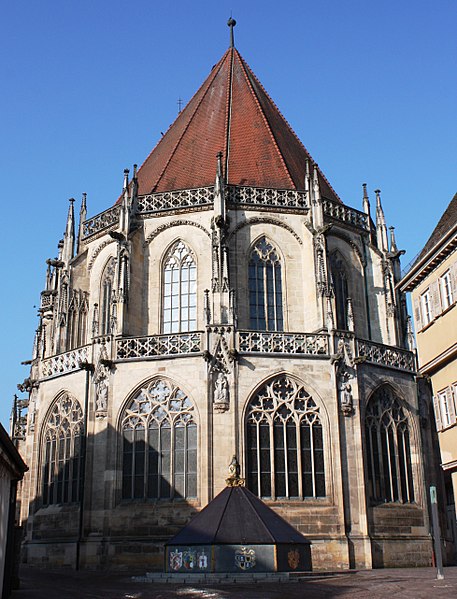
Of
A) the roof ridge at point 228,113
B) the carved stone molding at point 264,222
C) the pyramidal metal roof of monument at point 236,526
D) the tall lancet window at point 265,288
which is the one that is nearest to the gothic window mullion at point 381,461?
the tall lancet window at point 265,288

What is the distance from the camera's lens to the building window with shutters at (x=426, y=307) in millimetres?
21917

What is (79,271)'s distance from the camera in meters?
30.9

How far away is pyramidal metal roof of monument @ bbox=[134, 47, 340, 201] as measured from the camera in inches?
1212

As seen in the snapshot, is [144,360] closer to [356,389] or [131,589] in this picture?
[356,389]

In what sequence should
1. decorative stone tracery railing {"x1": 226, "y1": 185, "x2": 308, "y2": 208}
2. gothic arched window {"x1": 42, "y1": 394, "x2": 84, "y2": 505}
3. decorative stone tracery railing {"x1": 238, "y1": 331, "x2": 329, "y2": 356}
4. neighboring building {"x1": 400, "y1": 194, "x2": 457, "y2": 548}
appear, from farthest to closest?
decorative stone tracery railing {"x1": 226, "y1": 185, "x2": 308, "y2": 208} < gothic arched window {"x1": 42, "y1": 394, "x2": 84, "y2": 505} < decorative stone tracery railing {"x1": 238, "y1": 331, "x2": 329, "y2": 356} < neighboring building {"x1": 400, "y1": 194, "x2": 457, "y2": 548}

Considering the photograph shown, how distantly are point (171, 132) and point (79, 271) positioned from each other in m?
8.29

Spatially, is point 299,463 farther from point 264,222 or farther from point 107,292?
point 107,292

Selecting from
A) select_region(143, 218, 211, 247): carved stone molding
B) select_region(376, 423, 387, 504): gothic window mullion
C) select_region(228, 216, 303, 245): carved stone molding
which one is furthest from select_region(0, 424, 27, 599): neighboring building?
select_region(228, 216, 303, 245): carved stone molding

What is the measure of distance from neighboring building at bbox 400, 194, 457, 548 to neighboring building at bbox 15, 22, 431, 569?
3614 millimetres

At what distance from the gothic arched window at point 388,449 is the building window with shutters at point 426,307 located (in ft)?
15.5

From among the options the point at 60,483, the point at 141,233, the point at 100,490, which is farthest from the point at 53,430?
the point at 141,233

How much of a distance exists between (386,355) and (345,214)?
620 cm

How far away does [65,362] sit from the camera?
2731 cm

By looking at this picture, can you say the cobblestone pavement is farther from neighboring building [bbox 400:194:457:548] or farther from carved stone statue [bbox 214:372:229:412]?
carved stone statue [bbox 214:372:229:412]
